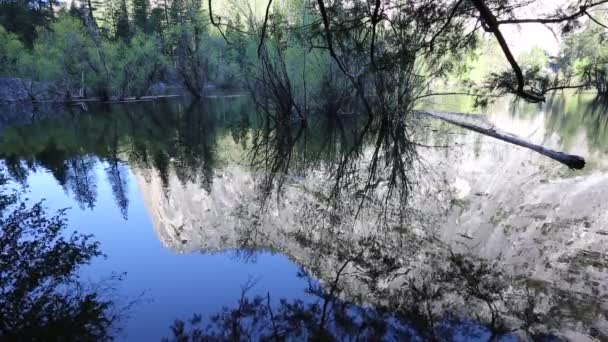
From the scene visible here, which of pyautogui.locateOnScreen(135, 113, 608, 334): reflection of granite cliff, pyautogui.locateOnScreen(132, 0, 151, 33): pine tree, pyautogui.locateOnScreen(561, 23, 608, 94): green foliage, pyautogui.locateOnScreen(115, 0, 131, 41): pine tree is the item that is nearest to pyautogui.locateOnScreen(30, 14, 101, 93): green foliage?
pyautogui.locateOnScreen(115, 0, 131, 41): pine tree

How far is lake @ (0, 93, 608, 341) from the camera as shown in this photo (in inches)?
129

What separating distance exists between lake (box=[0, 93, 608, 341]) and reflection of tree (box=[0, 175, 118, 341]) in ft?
0.68

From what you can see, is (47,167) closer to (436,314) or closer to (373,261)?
(373,261)

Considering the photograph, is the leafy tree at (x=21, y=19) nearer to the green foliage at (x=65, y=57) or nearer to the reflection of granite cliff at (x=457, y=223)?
the green foliage at (x=65, y=57)

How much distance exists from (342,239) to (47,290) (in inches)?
131

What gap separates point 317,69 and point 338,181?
11.6 meters

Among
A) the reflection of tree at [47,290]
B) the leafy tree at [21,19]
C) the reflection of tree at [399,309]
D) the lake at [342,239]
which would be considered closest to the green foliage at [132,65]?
the leafy tree at [21,19]

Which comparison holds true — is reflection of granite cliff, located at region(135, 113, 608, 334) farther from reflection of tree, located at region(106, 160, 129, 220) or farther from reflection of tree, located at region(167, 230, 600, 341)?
reflection of tree, located at region(106, 160, 129, 220)

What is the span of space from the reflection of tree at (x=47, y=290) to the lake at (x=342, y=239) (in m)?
0.21

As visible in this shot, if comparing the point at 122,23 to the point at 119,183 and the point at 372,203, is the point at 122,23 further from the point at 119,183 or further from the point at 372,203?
the point at 372,203

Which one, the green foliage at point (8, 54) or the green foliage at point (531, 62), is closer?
the green foliage at point (531, 62)

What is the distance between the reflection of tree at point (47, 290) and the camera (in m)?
2.98

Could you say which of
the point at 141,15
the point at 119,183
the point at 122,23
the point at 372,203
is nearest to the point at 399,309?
the point at 372,203

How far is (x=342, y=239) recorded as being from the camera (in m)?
4.96
